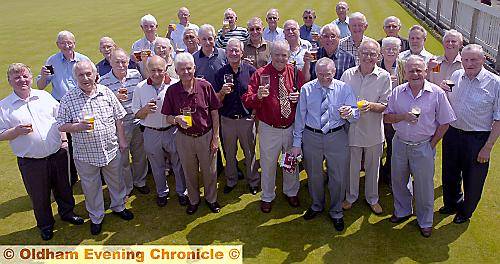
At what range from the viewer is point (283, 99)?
594cm

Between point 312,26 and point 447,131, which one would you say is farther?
point 312,26

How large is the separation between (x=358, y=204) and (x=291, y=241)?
1.39 metres

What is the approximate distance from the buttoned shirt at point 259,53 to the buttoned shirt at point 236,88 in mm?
723

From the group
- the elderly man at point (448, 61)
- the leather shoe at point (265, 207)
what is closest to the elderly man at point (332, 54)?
the elderly man at point (448, 61)

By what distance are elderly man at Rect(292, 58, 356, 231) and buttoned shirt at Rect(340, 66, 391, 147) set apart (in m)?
0.20

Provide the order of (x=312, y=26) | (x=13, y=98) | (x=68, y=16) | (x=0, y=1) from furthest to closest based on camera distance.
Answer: (x=0, y=1)
(x=68, y=16)
(x=312, y=26)
(x=13, y=98)

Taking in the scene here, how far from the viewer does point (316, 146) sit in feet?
18.8

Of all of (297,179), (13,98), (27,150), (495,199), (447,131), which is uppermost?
(13,98)

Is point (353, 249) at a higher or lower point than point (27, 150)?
lower

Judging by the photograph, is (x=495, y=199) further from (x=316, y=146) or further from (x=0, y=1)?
(x=0, y=1)

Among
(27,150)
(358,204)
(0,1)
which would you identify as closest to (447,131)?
(358,204)

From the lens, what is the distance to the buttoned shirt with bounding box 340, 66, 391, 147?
5613mm

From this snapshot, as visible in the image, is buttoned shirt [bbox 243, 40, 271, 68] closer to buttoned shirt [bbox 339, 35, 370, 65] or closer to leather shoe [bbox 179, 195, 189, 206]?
buttoned shirt [bbox 339, 35, 370, 65]

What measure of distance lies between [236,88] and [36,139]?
2741 mm
